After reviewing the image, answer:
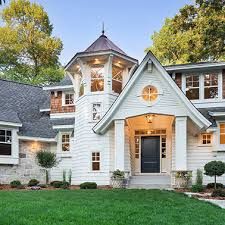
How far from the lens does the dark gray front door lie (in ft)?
69.3

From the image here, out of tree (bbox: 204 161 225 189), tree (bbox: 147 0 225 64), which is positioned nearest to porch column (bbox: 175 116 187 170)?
tree (bbox: 204 161 225 189)

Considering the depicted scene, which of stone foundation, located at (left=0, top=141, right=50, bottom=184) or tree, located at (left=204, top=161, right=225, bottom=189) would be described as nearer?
tree, located at (left=204, top=161, right=225, bottom=189)

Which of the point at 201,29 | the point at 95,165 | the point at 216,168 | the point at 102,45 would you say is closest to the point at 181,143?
the point at 216,168

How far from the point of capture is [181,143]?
61.1 ft

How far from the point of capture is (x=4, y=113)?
2178cm

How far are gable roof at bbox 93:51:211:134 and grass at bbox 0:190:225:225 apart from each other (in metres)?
5.41

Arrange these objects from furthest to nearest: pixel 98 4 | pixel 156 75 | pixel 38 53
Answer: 1. pixel 38 53
2. pixel 98 4
3. pixel 156 75

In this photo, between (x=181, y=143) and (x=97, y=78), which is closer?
(x=181, y=143)

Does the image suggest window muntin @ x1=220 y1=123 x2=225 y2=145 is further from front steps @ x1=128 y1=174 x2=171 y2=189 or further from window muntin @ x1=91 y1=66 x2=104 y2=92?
window muntin @ x1=91 y1=66 x2=104 y2=92

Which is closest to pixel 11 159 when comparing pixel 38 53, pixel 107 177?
pixel 107 177

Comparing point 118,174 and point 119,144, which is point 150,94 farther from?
point 118,174

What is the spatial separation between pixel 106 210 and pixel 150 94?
32.2 feet

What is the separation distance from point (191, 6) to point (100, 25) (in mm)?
6355

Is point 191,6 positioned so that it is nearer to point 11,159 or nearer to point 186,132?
point 186,132
